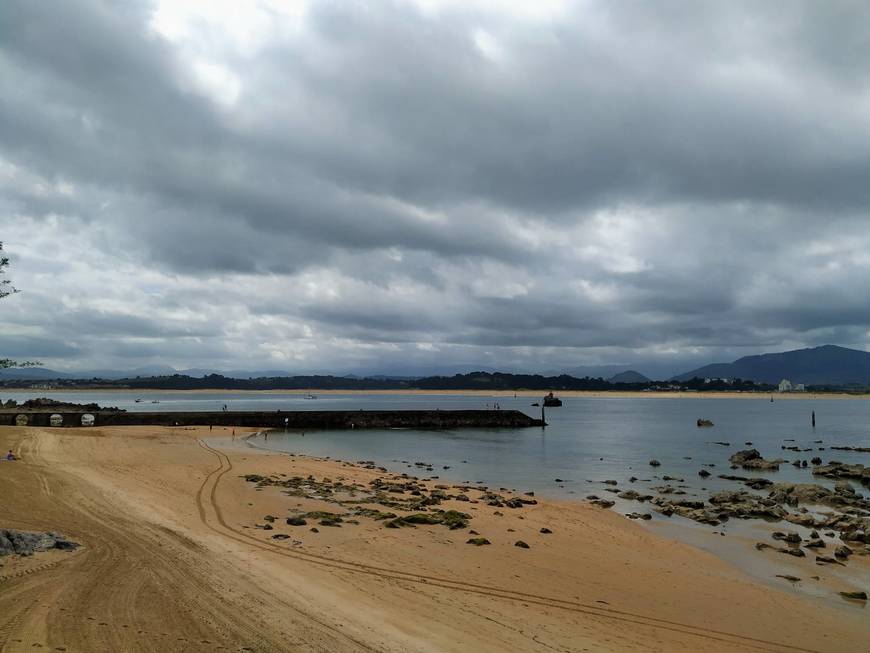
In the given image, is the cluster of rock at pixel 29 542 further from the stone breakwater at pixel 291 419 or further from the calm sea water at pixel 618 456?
the stone breakwater at pixel 291 419

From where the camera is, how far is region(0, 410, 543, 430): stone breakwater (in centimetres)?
6044

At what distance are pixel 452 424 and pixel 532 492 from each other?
56.1m

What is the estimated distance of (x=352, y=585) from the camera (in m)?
11.1

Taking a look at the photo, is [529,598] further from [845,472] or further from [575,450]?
[575,450]

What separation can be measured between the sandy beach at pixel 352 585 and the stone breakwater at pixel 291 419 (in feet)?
149

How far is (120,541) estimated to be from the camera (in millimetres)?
12289

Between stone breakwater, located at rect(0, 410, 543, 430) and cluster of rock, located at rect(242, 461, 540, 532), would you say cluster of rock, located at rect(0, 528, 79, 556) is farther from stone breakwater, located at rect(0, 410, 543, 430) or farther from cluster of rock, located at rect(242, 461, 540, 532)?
stone breakwater, located at rect(0, 410, 543, 430)

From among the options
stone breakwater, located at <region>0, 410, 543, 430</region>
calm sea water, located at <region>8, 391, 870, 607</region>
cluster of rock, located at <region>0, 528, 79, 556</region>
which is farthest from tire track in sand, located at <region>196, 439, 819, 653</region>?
stone breakwater, located at <region>0, 410, 543, 430</region>

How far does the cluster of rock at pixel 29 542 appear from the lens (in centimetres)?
1025

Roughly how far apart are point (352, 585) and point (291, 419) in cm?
6855

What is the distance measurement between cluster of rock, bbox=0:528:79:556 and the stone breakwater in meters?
56.5

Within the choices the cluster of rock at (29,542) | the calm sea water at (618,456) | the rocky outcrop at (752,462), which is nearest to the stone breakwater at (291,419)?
the calm sea water at (618,456)

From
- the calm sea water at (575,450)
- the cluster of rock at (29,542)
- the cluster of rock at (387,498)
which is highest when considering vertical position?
the cluster of rock at (29,542)

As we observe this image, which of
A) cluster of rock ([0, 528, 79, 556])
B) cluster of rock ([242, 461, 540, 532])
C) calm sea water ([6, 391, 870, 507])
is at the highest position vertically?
cluster of rock ([0, 528, 79, 556])
